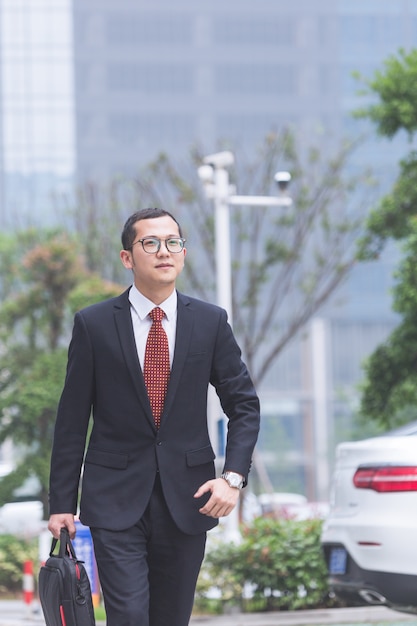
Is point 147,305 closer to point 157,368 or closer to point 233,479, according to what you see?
point 157,368

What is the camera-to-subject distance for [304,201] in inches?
992

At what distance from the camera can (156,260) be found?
419 centimetres

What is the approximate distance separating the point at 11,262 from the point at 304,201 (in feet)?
22.7

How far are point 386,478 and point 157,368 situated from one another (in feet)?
8.83

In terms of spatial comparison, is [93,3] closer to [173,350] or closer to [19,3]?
[19,3]

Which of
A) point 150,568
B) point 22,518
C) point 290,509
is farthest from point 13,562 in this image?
point 290,509

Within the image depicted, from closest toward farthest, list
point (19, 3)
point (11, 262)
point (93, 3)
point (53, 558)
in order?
point (53, 558)
point (11, 262)
point (19, 3)
point (93, 3)

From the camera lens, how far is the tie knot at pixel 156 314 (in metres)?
4.25

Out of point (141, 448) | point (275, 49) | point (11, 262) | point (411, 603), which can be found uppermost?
point (275, 49)

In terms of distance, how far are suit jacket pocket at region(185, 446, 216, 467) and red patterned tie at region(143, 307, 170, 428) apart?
14 centimetres

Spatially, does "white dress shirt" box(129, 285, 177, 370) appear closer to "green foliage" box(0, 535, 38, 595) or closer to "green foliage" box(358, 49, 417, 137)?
"green foliage" box(0, 535, 38, 595)

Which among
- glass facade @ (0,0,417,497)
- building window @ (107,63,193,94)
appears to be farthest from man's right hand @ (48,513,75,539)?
building window @ (107,63,193,94)

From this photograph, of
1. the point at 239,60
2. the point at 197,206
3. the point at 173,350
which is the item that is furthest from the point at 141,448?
the point at 239,60

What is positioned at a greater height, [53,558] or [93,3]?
[93,3]
